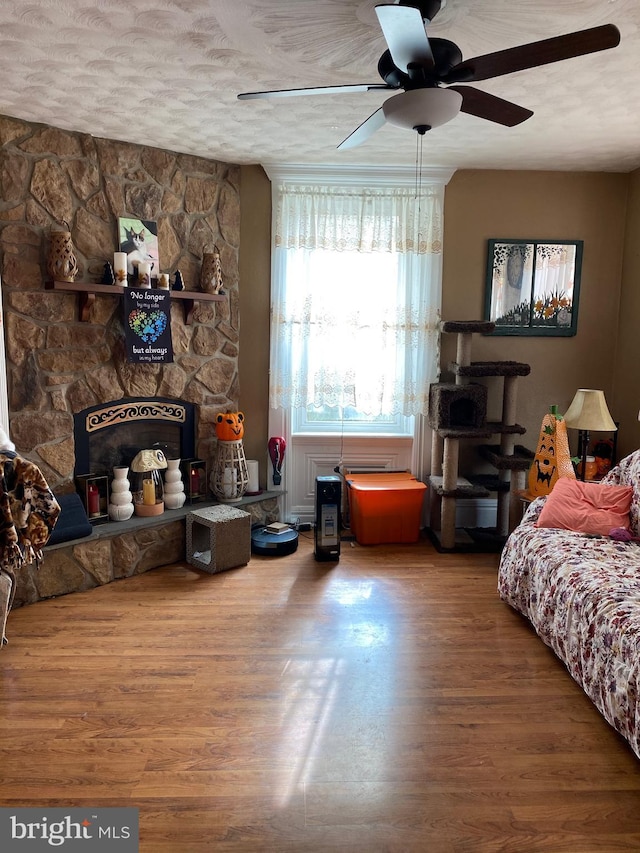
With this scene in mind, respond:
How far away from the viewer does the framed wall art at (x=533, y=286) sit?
14.2 feet

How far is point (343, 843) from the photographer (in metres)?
1.72

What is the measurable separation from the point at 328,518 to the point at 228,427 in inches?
36.8

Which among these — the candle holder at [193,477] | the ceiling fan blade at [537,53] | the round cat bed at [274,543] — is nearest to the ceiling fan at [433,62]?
the ceiling fan blade at [537,53]

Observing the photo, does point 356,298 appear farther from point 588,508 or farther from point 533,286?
point 588,508

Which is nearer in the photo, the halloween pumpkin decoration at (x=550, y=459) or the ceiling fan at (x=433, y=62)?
the ceiling fan at (x=433, y=62)

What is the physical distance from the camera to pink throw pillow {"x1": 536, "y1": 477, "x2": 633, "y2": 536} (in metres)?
3.08

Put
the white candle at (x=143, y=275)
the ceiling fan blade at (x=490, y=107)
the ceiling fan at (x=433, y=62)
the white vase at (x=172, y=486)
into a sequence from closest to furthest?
the ceiling fan at (x=433, y=62) < the ceiling fan blade at (x=490, y=107) < the white candle at (x=143, y=275) < the white vase at (x=172, y=486)

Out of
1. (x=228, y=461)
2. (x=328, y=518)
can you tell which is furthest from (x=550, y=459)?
(x=228, y=461)

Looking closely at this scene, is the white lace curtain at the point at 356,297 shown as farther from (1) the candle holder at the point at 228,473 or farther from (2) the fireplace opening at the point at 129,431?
(2) the fireplace opening at the point at 129,431

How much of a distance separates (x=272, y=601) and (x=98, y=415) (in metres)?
1.59

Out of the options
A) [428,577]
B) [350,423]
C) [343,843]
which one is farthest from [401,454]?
[343,843]

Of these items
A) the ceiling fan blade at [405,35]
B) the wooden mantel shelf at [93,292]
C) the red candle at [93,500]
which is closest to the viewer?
the ceiling fan blade at [405,35]

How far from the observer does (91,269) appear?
3631mm
